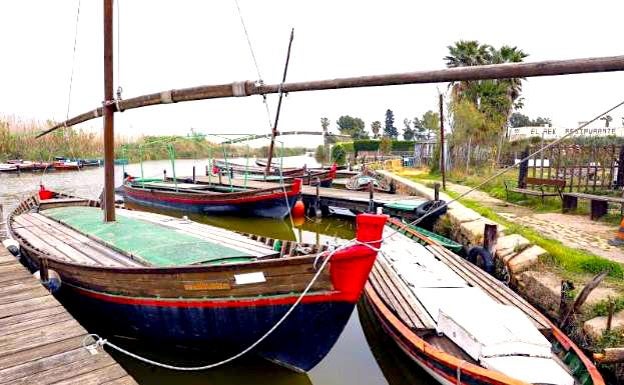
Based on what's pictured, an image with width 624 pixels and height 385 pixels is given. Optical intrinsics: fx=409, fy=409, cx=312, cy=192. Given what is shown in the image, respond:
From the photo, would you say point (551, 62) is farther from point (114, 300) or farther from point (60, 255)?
point (60, 255)

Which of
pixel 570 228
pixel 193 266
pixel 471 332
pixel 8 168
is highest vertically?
pixel 8 168

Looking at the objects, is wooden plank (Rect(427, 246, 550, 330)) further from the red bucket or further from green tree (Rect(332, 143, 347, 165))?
green tree (Rect(332, 143, 347, 165))

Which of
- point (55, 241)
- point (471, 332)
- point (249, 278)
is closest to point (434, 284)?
point (471, 332)

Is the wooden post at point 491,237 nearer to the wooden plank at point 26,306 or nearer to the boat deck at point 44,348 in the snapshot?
the boat deck at point 44,348

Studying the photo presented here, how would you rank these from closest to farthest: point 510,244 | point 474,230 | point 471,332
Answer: point 471,332 < point 510,244 < point 474,230

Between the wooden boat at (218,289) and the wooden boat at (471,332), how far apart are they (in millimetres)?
1092

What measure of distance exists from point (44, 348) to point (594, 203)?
11.4 m

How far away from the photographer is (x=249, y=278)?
457 cm

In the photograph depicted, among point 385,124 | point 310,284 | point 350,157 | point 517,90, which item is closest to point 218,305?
point 310,284

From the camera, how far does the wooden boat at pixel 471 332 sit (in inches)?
164

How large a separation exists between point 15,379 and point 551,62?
14.9 feet

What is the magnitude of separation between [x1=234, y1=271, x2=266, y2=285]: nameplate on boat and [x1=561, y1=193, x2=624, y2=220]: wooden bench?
8.74m

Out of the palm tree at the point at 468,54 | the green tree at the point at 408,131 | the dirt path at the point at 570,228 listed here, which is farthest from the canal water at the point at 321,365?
the green tree at the point at 408,131

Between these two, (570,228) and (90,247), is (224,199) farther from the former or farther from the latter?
(570,228)
